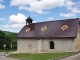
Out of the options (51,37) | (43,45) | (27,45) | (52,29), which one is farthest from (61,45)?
(27,45)

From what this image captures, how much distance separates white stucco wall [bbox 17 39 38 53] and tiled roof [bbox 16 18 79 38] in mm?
1157

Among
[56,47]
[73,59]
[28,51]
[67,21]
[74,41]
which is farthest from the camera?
[28,51]

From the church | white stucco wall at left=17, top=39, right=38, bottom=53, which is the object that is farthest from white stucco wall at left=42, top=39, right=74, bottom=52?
white stucco wall at left=17, top=39, right=38, bottom=53

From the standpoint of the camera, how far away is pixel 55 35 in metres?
34.5

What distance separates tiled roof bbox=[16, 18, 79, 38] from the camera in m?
33.6

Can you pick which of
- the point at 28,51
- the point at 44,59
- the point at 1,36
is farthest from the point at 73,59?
the point at 1,36

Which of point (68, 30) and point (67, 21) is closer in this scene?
point (68, 30)

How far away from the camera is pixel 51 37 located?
3478 centimetres

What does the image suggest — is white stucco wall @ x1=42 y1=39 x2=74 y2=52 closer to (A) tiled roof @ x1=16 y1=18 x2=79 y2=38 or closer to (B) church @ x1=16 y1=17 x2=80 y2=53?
(B) church @ x1=16 y1=17 x2=80 y2=53

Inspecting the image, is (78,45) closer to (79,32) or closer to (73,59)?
(79,32)

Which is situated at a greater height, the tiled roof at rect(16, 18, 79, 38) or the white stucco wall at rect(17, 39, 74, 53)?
the tiled roof at rect(16, 18, 79, 38)

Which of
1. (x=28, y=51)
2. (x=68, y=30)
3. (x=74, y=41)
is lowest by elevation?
(x=28, y=51)

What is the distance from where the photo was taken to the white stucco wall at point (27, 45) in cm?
3798

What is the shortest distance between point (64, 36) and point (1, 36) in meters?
49.2
